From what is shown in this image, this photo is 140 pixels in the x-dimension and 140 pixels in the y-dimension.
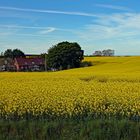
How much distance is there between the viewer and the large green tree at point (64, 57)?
83.6 metres

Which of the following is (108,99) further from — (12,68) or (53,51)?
(12,68)

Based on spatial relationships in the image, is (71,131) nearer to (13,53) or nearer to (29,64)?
(29,64)

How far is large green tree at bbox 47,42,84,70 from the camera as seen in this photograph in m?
83.6

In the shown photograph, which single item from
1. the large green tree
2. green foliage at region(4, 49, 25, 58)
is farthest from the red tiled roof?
green foliage at region(4, 49, 25, 58)

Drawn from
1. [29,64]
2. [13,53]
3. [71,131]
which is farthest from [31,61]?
[71,131]

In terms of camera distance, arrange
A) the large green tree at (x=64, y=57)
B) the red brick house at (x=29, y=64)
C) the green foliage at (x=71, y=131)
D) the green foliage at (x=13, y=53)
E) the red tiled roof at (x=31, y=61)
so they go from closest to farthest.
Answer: the green foliage at (x=71, y=131) → the large green tree at (x=64, y=57) → the red brick house at (x=29, y=64) → the red tiled roof at (x=31, y=61) → the green foliage at (x=13, y=53)

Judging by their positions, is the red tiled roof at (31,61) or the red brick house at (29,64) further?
the red tiled roof at (31,61)

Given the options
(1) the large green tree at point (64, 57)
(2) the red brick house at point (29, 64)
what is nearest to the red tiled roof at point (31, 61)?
(2) the red brick house at point (29, 64)

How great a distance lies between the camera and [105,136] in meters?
8.23

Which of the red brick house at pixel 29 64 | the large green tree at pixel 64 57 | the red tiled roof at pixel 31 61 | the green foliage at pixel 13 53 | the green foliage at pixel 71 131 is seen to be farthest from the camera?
the green foliage at pixel 13 53

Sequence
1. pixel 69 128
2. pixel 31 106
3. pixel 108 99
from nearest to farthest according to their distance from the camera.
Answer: pixel 69 128
pixel 31 106
pixel 108 99

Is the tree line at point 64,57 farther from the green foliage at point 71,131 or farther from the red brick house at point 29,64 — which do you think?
the green foliage at point 71,131

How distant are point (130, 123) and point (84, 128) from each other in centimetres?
119

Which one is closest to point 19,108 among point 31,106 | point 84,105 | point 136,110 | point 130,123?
point 31,106
